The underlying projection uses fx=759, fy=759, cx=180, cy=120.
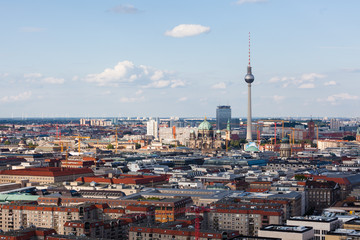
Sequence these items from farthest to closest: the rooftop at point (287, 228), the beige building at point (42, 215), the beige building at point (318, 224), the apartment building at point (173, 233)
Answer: the beige building at point (42, 215), the beige building at point (318, 224), the apartment building at point (173, 233), the rooftop at point (287, 228)

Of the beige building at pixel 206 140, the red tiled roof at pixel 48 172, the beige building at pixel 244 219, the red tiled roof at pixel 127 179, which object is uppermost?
the beige building at pixel 206 140

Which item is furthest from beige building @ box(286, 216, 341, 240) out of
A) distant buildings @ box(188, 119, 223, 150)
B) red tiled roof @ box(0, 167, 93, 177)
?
distant buildings @ box(188, 119, 223, 150)

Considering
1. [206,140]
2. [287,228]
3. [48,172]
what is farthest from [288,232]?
[206,140]

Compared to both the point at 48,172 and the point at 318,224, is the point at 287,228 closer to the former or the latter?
the point at 318,224

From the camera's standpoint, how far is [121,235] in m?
64.9

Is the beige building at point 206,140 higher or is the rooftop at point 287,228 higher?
the beige building at point 206,140

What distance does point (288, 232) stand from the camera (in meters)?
57.3

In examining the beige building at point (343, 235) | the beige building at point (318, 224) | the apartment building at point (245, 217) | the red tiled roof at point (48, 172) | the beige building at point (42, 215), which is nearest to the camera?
the beige building at point (343, 235)

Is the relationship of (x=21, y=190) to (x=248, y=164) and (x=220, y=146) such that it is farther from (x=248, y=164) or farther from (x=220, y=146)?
(x=220, y=146)

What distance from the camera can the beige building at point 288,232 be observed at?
57.1 m

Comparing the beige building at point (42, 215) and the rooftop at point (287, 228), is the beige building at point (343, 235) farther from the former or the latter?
the beige building at point (42, 215)

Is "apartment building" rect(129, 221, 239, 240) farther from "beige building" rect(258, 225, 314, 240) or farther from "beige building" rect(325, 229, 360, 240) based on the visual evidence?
"beige building" rect(325, 229, 360, 240)

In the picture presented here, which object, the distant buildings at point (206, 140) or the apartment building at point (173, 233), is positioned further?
the distant buildings at point (206, 140)

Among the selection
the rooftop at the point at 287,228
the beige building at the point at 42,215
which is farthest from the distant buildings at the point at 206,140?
the rooftop at the point at 287,228
